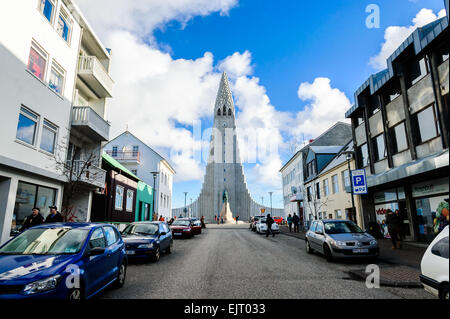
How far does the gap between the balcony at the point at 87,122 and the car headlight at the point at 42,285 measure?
41.2 ft

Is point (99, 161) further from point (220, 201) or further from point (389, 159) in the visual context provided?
point (220, 201)

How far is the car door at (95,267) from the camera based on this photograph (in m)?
4.81

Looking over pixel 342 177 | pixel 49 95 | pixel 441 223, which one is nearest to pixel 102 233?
pixel 49 95

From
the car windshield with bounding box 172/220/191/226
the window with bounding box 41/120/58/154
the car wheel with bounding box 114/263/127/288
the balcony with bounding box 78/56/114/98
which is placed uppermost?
the balcony with bounding box 78/56/114/98

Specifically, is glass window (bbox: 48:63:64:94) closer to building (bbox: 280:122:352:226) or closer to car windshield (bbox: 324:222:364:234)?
car windshield (bbox: 324:222:364:234)

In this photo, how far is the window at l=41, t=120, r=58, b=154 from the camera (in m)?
12.9

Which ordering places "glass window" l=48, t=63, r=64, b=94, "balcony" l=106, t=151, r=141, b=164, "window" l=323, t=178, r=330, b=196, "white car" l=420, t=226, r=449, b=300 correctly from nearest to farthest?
"white car" l=420, t=226, r=449, b=300 < "glass window" l=48, t=63, r=64, b=94 < "window" l=323, t=178, r=330, b=196 < "balcony" l=106, t=151, r=141, b=164

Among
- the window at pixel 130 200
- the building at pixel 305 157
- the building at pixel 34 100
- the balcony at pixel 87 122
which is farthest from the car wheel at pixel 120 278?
the building at pixel 305 157

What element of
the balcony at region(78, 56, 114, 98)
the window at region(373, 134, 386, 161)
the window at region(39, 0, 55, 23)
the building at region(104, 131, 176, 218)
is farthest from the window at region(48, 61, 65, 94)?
the building at region(104, 131, 176, 218)

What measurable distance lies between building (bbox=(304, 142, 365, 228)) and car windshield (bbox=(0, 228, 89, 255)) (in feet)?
58.1

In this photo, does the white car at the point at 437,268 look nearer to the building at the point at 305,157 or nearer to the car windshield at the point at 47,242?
the car windshield at the point at 47,242

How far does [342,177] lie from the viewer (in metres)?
→ 23.4
